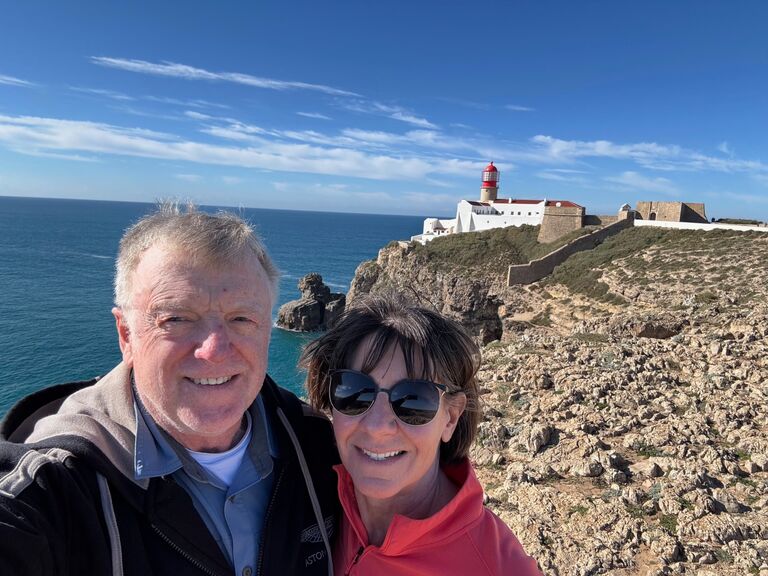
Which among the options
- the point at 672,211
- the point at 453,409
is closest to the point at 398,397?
the point at 453,409

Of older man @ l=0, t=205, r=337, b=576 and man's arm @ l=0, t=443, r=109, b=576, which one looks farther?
older man @ l=0, t=205, r=337, b=576

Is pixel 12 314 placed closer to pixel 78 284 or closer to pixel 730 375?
pixel 78 284

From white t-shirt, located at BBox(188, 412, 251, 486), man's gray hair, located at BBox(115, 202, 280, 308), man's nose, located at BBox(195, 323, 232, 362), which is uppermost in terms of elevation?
man's gray hair, located at BBox(115, 202, 280, 308)

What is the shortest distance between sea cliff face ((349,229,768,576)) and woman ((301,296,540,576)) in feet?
1.75

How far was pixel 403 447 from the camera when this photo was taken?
2369mm

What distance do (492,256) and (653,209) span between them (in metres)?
15.5

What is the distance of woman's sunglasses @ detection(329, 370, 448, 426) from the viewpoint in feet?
7.74

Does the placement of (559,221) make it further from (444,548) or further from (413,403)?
(444,548)

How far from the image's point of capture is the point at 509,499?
Answer: 6.38m

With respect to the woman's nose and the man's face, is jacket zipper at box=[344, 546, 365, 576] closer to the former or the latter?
the woman's nose

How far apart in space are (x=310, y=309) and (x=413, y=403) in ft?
134

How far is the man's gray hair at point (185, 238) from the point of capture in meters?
1.97

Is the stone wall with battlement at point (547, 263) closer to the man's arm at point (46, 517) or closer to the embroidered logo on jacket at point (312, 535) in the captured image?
the embroidered logo on jacket at point (312, 535)

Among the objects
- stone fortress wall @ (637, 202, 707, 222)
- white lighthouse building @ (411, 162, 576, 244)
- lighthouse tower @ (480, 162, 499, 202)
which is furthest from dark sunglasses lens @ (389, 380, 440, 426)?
lighthouse tower @ (480, 162, 499, 202)
